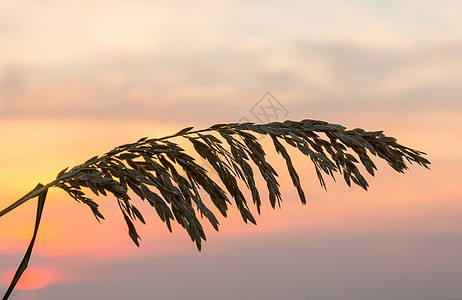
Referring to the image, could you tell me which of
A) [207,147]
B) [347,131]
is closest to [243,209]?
[207,147]

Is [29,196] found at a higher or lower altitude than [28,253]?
higher

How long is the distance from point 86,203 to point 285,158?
6.40ft

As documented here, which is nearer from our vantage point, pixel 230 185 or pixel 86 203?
pixel 86 203

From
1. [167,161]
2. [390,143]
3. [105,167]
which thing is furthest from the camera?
[390,143]

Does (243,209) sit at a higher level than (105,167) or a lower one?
lower

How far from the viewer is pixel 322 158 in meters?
6.08

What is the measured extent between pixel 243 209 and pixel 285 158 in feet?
2.13

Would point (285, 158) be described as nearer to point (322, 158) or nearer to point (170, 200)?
point (322, 158)

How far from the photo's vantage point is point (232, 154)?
626 centimetres

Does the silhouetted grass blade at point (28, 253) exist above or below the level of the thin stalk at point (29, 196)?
below

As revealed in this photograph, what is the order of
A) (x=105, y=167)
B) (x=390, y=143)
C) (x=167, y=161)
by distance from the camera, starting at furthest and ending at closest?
1. (x=390, y=143)
2. (x=167, y=161)
3. (x=105, y=167)

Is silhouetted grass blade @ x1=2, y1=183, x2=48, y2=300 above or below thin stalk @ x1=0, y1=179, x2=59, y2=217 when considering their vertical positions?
below

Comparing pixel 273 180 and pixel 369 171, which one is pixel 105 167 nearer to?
pixel 273 180

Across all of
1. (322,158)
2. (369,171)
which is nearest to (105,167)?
(322,158)
